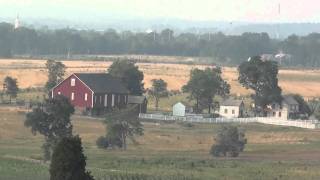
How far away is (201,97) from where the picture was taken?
108 meters

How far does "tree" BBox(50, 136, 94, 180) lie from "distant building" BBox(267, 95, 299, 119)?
252 feet

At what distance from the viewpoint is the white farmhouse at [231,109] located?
107m

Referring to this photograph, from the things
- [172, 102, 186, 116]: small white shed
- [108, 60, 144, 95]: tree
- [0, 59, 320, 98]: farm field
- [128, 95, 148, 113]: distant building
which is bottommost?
[172, 102, 186, 116]: small white shed

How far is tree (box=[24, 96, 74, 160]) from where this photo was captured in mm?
57406

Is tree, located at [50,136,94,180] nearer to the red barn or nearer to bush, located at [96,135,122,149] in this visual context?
bush, located at [96,135,122,149]

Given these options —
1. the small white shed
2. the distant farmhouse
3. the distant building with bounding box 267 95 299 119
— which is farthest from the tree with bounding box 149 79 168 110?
the distant building with bounding box 267 95 299 119

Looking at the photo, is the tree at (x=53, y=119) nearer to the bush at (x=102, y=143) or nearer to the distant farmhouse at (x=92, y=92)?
the bush at (x=102, y=143)

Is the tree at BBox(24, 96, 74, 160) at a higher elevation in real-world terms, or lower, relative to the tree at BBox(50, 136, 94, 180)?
higher

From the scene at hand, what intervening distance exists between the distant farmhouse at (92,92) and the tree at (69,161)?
2629 inches

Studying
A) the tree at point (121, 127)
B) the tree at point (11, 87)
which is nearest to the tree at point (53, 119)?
the tree at point (121, 127)

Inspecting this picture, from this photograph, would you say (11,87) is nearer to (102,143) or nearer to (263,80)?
(263,80)

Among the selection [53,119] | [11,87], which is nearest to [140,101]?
[11,87]

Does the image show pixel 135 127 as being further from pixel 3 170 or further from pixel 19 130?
pixel 3 170

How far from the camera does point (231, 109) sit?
107062 mm
